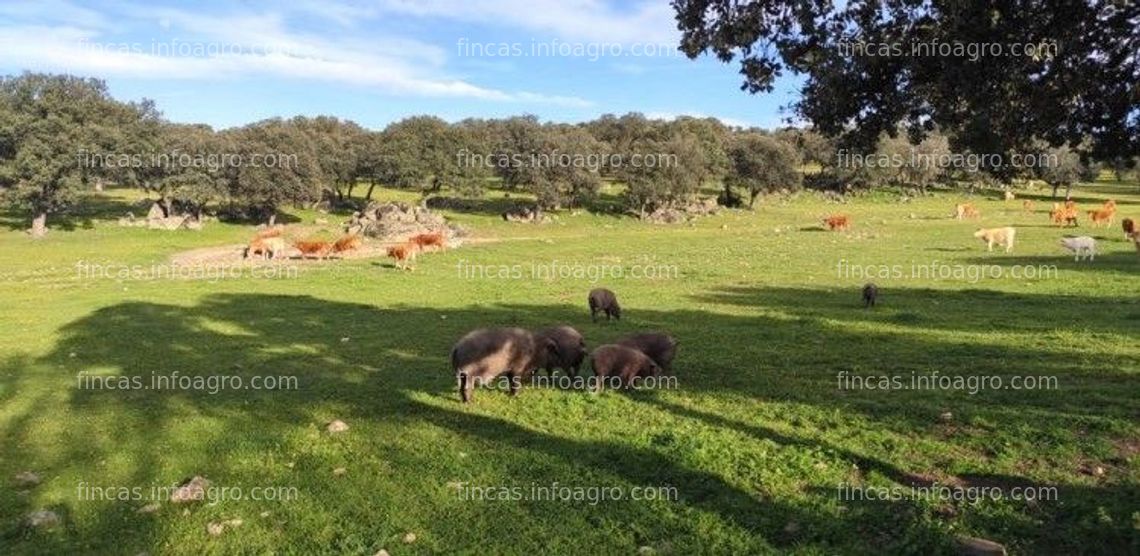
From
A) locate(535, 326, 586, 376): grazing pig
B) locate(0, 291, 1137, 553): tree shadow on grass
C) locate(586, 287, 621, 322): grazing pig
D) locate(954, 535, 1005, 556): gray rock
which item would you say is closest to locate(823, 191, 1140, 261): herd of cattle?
locate(0, 291, 1137, 553): tree shadow on grass

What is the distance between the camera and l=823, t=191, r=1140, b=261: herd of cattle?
38.6m

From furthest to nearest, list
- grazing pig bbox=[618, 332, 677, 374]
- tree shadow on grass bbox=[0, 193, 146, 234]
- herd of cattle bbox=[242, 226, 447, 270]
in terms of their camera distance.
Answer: tree shadow on grass bbox=[0, 193, 146, 234]
herd of cattle bbox=[242, 226, 447, 270]
grazing pig bbox=[618, 332, 677, 374]

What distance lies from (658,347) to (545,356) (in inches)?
110

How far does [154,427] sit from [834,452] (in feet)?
39.0

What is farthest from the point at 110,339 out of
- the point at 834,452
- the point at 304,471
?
the point at 834,452

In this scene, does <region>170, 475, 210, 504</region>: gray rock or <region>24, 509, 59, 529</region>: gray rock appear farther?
<region>170, 475, 210, 504</region>: gray rock

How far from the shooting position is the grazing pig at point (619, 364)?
16.3m

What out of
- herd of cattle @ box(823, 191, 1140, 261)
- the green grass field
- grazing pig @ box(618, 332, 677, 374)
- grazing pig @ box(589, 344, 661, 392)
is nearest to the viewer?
the green grass field

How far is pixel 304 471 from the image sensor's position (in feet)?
39.3

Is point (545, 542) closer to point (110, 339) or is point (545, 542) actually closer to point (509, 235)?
point (110, 339)

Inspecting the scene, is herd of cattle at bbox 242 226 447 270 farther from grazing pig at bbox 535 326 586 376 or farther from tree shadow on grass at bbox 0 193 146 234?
grazing pig at bbox 535 326 586 376

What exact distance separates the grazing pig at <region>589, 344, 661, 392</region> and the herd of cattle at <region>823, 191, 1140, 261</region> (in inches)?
1255

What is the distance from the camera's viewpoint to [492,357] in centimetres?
1543

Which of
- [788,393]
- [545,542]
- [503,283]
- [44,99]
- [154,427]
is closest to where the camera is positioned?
[545,542]
